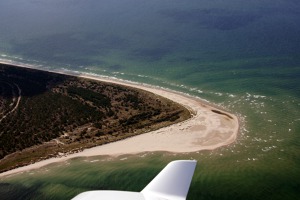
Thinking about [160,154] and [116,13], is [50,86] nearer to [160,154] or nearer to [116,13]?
[160,154]

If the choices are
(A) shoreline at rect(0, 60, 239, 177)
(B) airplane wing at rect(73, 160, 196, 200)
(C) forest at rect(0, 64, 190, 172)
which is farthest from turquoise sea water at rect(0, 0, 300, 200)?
(B) airplane wing at rect(73, 160, 196, 200)

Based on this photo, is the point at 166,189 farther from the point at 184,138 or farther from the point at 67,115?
the point at 67,115

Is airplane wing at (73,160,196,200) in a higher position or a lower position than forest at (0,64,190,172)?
higher

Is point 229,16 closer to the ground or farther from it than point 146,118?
farther from it

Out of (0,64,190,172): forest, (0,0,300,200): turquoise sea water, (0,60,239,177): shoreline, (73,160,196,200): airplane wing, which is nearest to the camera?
(73,160,196,200): airplane wing

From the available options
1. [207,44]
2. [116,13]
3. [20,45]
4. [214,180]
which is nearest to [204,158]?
[214,180]

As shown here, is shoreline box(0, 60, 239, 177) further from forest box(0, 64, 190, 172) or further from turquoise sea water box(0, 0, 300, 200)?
turquoise sea water box(0, 0, 300, 200)
